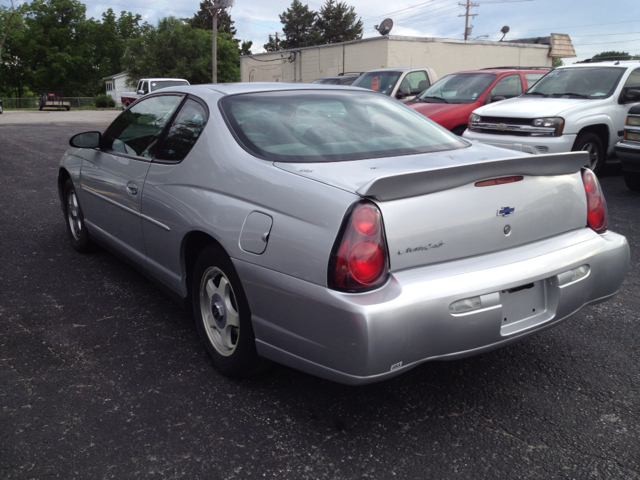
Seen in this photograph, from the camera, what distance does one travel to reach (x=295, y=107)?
10.9 ft

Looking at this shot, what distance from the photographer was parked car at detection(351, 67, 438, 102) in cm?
1280

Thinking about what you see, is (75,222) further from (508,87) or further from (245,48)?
(245,48)

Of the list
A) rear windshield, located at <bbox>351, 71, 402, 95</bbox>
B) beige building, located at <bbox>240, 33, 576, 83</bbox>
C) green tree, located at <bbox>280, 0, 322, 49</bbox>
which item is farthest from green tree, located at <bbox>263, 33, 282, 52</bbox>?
rear windshield, located at <bbox>351, 71, 402, 95</bbox>

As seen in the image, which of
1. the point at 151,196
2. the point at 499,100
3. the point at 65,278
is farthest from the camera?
the point at 499,100

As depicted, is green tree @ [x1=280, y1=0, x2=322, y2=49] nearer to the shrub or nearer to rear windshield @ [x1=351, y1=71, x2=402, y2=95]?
the shrub

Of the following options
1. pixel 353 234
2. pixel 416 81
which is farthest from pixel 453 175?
pixel 416 81

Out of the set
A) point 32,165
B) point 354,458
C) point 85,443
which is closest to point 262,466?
point 354,458

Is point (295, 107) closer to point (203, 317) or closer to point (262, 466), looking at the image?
point (203, 317)

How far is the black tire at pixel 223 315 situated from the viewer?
2756mm

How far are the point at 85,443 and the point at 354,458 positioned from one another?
1141mm

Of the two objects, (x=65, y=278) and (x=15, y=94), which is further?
(x=15, y=94)

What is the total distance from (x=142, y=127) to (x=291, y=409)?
2.30m

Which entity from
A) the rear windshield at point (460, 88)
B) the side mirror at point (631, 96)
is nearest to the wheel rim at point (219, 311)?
the side mirror at point (631, 96)

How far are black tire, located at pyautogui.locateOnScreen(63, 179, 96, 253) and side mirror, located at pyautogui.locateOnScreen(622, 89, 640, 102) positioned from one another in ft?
25.0
